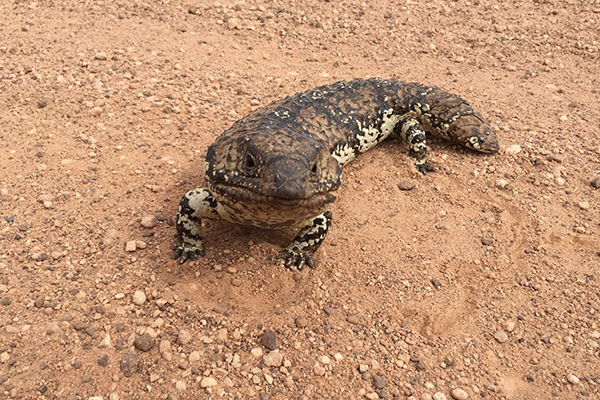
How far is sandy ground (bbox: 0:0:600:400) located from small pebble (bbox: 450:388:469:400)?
0.01 metres

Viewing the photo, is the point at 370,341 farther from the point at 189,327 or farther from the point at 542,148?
the point at 542,148

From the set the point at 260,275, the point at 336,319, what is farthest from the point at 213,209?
the point at 336,319

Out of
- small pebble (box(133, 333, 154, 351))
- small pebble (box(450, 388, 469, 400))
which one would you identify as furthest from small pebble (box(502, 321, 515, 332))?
small pebble (box(133, 333, 154, 351))

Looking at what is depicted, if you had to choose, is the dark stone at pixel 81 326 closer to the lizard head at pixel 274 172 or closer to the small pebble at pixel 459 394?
the lizard head at pixel 274 172

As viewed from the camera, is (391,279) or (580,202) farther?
(580,202)

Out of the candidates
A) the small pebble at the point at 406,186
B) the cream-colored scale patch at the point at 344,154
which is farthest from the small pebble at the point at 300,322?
the small pebble at the point at 406,186

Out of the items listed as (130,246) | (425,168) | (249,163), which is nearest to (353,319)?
(249,163)

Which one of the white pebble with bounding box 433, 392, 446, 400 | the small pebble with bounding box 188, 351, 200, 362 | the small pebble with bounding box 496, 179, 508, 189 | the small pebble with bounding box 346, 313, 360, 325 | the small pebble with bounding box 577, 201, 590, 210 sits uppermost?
the small pebble with bounding box 577, 201, 590, 210

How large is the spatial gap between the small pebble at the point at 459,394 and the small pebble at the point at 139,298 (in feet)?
8.38

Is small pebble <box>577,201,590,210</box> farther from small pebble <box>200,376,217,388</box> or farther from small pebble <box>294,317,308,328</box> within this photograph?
small pebble <box>200,376,217,388</box>

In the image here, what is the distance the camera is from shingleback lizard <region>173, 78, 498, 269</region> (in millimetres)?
4105

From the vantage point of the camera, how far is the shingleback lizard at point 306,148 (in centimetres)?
411

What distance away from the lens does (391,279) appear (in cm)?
492

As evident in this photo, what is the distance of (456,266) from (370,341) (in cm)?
135
